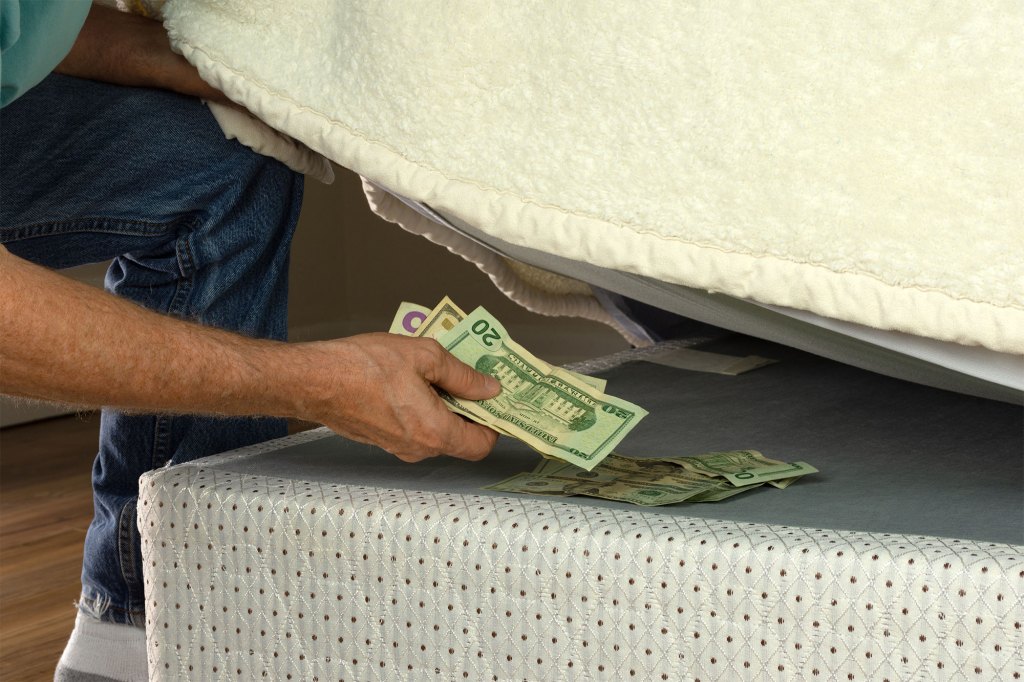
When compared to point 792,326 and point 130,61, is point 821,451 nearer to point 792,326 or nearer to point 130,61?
point 792,326

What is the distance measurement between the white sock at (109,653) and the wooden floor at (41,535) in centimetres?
22

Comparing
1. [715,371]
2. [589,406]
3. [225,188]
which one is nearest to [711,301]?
[589,406]

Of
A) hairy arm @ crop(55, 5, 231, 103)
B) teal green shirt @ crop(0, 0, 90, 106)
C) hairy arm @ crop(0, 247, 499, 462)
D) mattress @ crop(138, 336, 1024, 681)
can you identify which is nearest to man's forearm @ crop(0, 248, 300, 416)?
hairy arm @ crop(0, 247, 499, 462)

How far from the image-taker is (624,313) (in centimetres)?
168

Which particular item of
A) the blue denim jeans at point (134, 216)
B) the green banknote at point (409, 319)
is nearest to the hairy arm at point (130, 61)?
the blue denim jeans at point (134, 216)

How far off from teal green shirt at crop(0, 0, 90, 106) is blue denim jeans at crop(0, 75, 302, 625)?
14 cm

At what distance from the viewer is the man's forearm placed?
0.67 m

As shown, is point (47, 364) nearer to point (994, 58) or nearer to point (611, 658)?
point (611, 658)

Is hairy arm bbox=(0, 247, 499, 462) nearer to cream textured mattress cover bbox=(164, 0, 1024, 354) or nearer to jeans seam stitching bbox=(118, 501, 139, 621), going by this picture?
cream textured mattress cover bbox=(164, 0, 1024, 354)

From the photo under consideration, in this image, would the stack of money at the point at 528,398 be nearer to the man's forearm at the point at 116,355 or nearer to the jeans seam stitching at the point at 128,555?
the man's forearm at the point at 116,355

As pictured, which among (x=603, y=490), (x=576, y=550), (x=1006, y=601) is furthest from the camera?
(x=603, y=490)

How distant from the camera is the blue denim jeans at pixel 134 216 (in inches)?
38.8

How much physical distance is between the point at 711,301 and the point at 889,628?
1.09 feet

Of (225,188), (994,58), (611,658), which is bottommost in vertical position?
(611,658)
